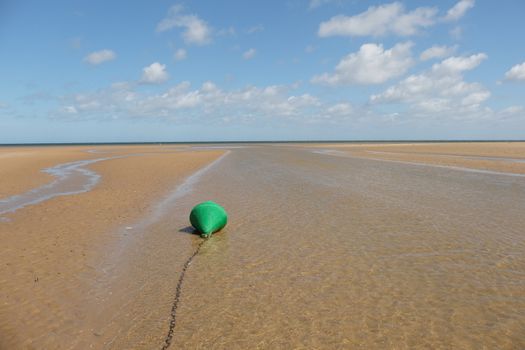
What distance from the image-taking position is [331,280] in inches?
273

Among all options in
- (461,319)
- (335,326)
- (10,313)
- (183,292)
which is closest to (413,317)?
(461,319)

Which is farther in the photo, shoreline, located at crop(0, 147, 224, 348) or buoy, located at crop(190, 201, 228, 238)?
buoy, located at crop(190, 201, 228, 238)

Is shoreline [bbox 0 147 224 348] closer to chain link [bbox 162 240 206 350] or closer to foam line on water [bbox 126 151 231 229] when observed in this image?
foam line on water [bbox 126 151 231 229]

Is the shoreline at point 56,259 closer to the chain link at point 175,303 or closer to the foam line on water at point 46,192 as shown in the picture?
the foam line on water at point 46,192

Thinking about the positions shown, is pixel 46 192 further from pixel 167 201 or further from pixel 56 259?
pixel 56 259

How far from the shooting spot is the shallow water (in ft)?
16.7

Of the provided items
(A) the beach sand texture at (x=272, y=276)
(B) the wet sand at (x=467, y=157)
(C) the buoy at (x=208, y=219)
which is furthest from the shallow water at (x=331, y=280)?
(B) the wet sand at (x=467, y=157)

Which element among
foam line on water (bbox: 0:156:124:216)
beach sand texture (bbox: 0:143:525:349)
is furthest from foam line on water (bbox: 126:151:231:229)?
foam line on water (bbox: 0:156:124:216)

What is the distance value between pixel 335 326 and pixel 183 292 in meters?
2.66

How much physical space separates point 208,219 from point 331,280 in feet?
13.2

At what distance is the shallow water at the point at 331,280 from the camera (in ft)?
16.7

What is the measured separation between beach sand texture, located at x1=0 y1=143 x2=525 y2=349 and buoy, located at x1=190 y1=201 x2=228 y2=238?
33 centimetres

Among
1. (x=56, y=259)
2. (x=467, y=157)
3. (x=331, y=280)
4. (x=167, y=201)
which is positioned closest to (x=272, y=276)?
(x=331, y=280)

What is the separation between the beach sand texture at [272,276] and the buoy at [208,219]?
0.33 metres
